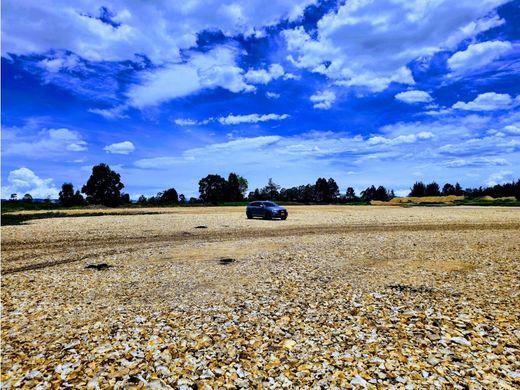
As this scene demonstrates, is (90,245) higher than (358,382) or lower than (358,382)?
higher

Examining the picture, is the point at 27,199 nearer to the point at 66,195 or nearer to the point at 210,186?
the point at 66,195

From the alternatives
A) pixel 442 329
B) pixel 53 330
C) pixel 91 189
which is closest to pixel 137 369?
pixel 53 330

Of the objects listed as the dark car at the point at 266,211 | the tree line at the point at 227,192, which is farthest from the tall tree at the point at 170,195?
the dark car at the point at 266,211

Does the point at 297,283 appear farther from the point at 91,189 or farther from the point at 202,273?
the point at 91,189

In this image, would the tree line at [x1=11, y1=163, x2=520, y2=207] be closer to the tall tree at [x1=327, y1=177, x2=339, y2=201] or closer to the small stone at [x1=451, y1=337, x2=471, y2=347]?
the tall tree at [x1=327, y1=177, x2=339, y2=201]

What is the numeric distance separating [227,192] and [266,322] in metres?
134

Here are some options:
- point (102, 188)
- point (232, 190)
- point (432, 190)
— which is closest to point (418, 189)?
point (432, 190)

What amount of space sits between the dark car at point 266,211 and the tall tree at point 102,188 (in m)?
82.0

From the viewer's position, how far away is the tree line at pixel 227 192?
113188 millimetres

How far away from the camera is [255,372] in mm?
6375

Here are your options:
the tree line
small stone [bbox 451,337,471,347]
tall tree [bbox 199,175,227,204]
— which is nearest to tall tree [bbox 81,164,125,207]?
the tree line

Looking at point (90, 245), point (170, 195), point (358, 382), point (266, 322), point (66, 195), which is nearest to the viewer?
point (358, 382)

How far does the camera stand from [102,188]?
11288 centimetres

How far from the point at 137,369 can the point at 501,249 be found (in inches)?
769
